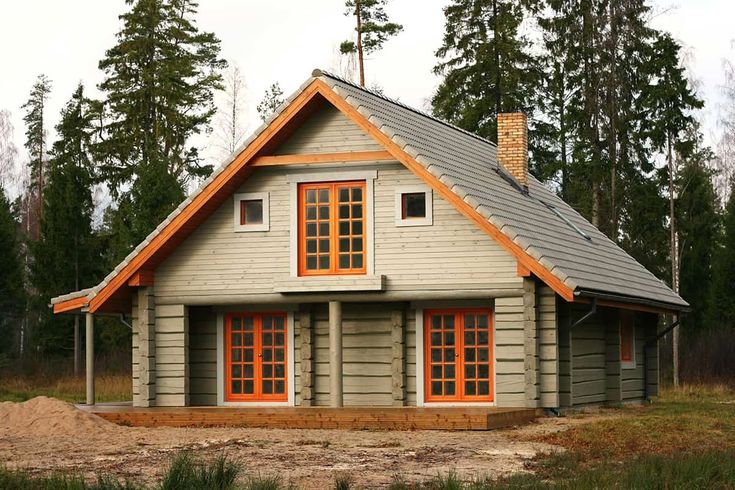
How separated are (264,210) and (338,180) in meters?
1.50

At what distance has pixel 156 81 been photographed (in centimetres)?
4741

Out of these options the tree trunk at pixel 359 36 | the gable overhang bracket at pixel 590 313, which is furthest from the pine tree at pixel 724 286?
the gable overhang bracket at pixel 590 313

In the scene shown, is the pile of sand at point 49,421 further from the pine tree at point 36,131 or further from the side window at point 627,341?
the pine tree at point 36,131

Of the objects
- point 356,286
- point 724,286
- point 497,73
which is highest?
point 497,73

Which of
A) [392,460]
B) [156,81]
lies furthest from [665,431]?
[156,81]

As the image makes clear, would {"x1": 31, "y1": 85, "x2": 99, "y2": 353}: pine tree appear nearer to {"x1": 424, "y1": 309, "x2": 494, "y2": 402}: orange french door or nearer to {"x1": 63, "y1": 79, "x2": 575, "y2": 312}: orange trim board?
{"x1": 63, "y1": 79, "x2": 575, "y2": 312}: orange trim board

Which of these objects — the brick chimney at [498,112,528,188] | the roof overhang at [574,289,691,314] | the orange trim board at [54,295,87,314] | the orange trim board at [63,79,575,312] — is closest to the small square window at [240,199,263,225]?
the orange trim board at [63,79,575,312]

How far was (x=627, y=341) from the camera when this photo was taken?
2597 cm

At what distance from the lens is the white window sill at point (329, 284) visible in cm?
2192

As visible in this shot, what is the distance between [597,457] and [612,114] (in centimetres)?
2459

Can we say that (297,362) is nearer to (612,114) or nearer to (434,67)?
(612,114)

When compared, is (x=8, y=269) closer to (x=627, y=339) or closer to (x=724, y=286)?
(x=627, y=339)

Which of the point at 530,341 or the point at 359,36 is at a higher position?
the point at 359,36

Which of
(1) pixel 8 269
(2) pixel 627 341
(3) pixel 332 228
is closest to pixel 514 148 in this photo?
(2) pixel 627 341
